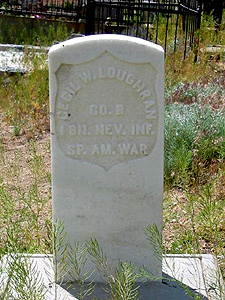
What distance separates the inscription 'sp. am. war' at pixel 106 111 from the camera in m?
3.16

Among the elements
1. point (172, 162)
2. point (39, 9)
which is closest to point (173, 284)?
point (172, 162)

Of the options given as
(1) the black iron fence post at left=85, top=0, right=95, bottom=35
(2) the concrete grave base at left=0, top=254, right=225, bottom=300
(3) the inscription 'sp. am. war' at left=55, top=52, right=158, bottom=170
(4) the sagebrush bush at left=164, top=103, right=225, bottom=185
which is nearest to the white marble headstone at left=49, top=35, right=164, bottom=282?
(3) the inscription 'sp. am. war' at left=55, top=52, right=158, bottom=170

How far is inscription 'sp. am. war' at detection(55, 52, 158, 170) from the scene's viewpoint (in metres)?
3.16

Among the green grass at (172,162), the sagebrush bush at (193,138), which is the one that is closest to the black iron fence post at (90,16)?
the green grass at (172,162)

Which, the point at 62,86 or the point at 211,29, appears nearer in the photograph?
the point at 62,86

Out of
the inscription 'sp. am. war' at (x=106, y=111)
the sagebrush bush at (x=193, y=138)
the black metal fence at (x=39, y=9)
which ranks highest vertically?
the black metal fence at (x=39, y=9)

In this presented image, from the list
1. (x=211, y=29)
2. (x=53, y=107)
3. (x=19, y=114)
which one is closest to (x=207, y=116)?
(x=19, y=114)

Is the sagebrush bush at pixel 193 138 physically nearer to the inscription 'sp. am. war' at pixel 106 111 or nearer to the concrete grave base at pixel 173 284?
the concrete grave base at pixel 173 284

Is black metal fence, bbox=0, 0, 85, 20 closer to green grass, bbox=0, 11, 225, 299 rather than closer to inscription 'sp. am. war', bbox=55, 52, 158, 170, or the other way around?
green grass, bbox=0, 11, 225, 299

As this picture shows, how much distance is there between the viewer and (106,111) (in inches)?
126

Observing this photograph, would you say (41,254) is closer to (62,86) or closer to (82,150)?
(82,150)

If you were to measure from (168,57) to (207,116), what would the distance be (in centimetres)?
227

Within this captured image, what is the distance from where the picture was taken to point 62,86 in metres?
3.19

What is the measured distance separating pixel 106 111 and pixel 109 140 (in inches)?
6.2
